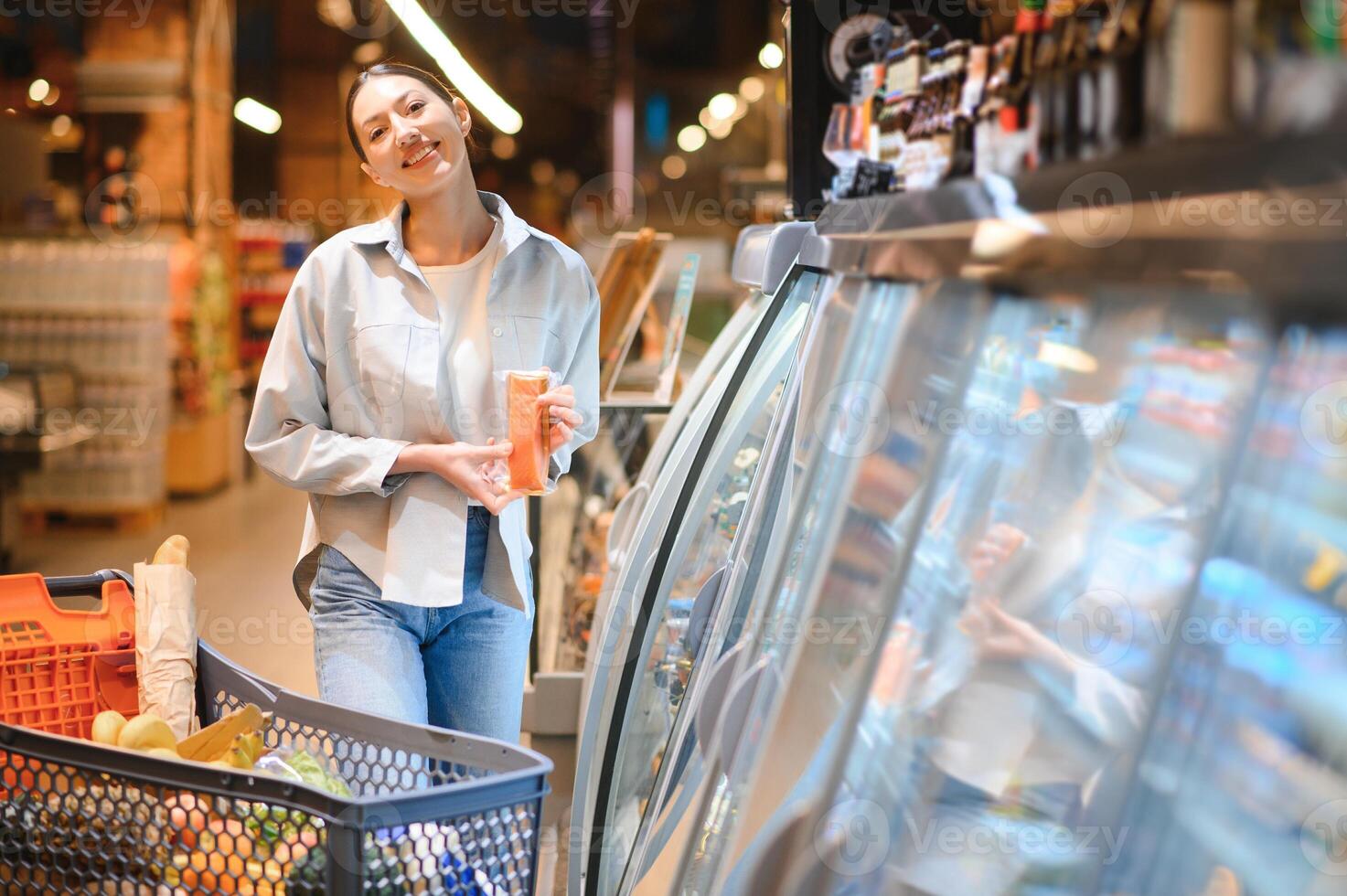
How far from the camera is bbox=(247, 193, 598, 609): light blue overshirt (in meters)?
1.96

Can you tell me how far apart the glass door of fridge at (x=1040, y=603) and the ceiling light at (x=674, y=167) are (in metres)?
34.4

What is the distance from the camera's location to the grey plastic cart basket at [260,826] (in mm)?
1211

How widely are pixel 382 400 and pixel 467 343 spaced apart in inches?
6.3

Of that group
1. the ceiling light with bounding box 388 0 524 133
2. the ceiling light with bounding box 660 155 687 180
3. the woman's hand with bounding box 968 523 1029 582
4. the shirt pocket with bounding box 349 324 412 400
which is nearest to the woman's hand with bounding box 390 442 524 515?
the shirt pocket with bounding box 349 324 412 400

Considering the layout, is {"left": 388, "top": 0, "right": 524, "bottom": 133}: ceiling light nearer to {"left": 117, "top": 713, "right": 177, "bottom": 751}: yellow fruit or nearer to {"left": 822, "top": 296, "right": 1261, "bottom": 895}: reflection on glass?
{"left": 117, "top": 713, "right": 177, "bottom": 751}: yellow fruit

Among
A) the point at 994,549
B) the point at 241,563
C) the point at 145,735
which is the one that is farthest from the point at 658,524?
the point at 241,563

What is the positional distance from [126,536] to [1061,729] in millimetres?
8340

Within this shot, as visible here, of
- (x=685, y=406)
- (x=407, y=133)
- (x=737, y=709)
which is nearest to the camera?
(x=737, y=709)

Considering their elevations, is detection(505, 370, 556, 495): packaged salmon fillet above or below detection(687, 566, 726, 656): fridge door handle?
above

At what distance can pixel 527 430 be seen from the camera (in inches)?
73.0

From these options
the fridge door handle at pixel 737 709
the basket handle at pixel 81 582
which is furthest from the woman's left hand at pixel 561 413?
the fridge door handle at pixel 737 709

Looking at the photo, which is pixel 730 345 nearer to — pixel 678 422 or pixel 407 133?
pixel 678 422

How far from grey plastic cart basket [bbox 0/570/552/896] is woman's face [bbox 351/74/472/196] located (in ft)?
3.02

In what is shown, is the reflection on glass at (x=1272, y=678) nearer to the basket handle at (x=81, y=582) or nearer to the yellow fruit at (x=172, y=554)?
the yellow fruit at (x=172, y=554)
